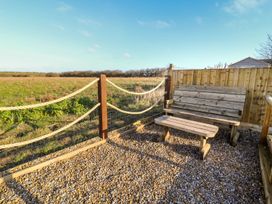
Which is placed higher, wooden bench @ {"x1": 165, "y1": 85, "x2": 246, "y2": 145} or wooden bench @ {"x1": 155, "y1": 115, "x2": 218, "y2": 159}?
wooden bench @ {"x1": 165, "y1": 85, "x2": 246, "y2": 145}

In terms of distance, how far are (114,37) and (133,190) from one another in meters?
13.8

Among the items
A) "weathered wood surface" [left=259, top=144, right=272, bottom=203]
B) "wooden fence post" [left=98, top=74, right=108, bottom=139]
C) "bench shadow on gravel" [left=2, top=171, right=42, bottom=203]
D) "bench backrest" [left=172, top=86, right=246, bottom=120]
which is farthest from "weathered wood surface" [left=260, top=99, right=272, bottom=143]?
"bench shadow on gravel" [left=2, top=171, right=42, bottom=203]

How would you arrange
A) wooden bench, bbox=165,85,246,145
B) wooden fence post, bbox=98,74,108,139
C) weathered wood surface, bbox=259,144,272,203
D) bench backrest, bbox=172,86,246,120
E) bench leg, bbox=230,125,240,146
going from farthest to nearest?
bench backrest, bbox=172,86,246,120 → wooden bench, bbox=165,85,246,145 → bench leg, bbox=230,125,240,146 → wooden fence post, bbox=98,74,108,139 → weathered wood surface, bbox=259,144,272,203

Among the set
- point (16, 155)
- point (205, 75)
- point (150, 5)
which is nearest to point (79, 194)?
point (16, 155)

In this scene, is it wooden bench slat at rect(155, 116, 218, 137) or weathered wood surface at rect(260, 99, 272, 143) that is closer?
wooden bench slat at rect(155, 116, 218, 137)

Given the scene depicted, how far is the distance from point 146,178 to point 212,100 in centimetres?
276

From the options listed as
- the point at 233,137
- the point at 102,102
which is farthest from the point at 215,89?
the point at 102,102

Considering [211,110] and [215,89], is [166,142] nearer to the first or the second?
[211,110]

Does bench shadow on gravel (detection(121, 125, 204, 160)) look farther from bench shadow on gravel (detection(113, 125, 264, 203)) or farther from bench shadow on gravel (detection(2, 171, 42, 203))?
bench shadow on gravel (detection(2, 171, 42, 203))

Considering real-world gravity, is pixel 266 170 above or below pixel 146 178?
above

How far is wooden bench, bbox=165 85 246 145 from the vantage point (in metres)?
3.53

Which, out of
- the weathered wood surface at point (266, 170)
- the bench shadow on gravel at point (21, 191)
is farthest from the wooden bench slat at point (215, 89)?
the bench shadow on gravel at point (21, 191)

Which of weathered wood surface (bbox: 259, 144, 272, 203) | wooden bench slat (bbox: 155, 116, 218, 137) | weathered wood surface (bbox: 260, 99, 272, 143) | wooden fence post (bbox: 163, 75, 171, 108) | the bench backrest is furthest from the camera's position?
wooden fence post (bbox: 163, 75, 171, 108)

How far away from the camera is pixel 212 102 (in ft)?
13.0
